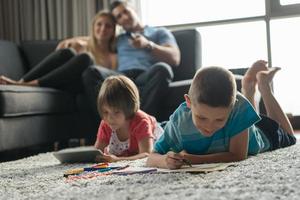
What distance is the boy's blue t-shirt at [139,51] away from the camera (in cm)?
301

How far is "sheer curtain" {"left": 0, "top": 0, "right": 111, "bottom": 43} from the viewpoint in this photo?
397 cm

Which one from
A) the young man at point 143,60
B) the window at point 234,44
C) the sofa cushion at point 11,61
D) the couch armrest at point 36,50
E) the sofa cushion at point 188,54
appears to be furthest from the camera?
the window at point 234,44

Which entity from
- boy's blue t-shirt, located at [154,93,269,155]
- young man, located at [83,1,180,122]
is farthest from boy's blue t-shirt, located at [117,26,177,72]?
boy's blue t-shirt, located at [154,93,269,155]

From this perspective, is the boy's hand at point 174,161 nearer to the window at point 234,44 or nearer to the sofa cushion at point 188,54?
the sofa cushion at point 188,54

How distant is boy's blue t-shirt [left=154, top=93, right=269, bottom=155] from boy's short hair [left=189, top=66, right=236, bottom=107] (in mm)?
159

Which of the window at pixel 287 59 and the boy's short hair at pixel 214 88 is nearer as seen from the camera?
the boy's short hair at pixel 214 88

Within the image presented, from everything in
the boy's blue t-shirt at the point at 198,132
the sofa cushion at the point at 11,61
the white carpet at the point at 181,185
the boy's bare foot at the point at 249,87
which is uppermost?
the sofa cushion at the point at 11,61

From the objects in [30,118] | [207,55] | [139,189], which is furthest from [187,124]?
[207,55]

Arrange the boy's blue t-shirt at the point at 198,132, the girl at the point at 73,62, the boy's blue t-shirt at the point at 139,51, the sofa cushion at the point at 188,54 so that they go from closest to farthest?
the boy's blue t-shirt at the point at 198,132, the girl at the point at 73,62, the boy's blue t-shirt at the point at 139,51, the sofa cushion at the point at 188,54

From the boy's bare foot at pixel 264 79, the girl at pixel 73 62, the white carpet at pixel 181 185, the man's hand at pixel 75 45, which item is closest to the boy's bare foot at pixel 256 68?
the boy's bare foot at pixel 264 79

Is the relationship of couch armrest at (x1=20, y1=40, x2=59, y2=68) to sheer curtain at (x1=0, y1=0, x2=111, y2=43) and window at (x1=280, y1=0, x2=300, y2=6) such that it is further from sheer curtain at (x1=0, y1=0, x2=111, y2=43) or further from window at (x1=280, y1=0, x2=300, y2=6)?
window at (x1=280, y1=0, x2=300, y2=6)

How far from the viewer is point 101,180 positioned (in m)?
1.22

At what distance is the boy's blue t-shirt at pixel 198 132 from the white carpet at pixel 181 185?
10cm

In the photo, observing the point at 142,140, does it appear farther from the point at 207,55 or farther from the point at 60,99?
the point at 207,55
